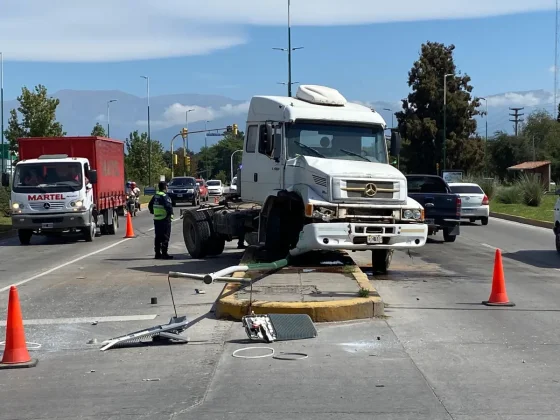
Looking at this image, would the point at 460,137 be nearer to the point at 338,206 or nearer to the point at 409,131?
the point at 409,131

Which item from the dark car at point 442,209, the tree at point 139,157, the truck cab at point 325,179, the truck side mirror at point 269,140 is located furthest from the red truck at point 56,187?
the tree at point 139,157

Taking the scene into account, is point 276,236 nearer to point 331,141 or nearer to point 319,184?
point 319,184

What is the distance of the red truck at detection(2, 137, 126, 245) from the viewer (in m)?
23.8

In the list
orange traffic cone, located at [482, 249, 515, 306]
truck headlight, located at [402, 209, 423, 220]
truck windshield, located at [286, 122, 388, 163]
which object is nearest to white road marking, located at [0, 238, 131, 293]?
truck windshield, located at [286, 122, 388, 163]

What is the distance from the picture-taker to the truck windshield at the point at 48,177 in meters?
24.0

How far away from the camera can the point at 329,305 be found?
10.4m

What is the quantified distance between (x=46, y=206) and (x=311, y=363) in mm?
17025

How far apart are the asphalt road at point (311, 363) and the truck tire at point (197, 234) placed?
11.7 ft

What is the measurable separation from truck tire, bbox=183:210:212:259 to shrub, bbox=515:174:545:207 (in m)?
29.6

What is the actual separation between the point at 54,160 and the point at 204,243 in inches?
300

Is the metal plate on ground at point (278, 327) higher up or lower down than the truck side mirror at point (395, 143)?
lower down

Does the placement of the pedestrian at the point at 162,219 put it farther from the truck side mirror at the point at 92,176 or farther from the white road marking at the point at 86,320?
the white road marking at the point at 86,320

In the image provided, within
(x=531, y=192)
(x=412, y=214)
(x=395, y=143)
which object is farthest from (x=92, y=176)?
(x=531, y=192)

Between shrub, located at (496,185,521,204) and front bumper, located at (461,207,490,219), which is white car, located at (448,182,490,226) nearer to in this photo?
front bumper, located at (461,207,490,219)
